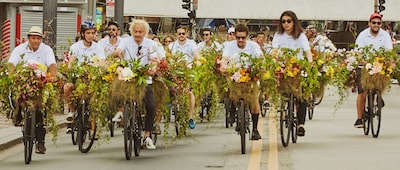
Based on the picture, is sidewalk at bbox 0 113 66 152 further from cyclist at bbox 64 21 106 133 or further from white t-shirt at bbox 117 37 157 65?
white t-shirt at bbox 117 37 157 65

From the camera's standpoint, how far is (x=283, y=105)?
1554 cm

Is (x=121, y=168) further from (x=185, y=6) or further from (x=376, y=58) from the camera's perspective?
(x=185, y=6)

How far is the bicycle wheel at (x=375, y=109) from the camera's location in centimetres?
1692

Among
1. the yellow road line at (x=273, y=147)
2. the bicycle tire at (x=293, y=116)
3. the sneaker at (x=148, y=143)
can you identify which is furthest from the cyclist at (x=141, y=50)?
the bicycle tire at (x=293, y=116)

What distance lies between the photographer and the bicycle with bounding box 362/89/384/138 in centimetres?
1695

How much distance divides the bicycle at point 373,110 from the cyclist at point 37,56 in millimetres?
5063

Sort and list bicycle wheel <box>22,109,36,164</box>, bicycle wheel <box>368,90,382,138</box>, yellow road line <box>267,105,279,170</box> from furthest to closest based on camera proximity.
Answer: bicycle wheel <box>368,90,382,138</box> < bicycle wheel <box>22,109,36,164</box> < yellow road line <box>267,105,279,170</box>

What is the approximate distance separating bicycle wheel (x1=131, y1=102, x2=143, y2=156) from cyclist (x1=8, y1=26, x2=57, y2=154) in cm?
108

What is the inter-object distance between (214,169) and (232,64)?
2.22 m

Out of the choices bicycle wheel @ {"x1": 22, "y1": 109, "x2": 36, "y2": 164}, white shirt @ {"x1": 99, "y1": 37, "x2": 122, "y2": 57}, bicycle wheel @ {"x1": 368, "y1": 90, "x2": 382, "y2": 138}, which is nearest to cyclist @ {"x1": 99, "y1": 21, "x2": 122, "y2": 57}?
white shirt @ {"x1": 99, "y1": 37, "x2": 122, "y2": 57}

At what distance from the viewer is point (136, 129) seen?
554 inches

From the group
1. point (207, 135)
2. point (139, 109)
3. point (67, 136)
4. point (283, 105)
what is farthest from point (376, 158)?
point (67, 136)

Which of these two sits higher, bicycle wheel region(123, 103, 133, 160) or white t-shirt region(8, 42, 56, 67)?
white t-shirt region(8, 42, 56, 67)

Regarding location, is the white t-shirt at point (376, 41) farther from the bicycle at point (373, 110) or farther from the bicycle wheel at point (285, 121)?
the bicycle wheel at point (285, 121)
